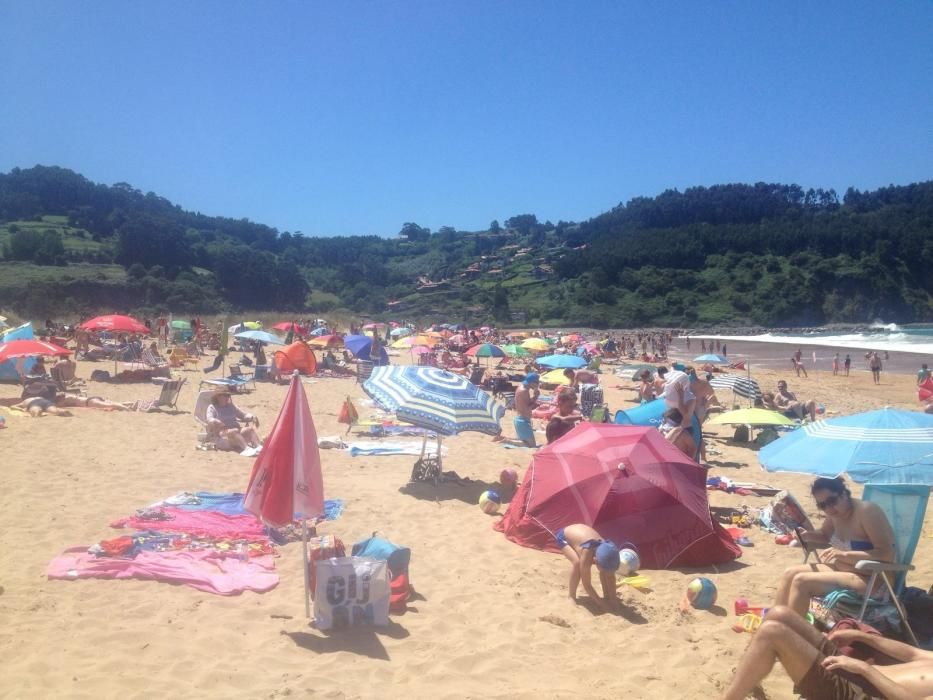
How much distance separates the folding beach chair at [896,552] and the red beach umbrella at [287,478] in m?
2.96

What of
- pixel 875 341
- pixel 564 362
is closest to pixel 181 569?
pixel 564 362

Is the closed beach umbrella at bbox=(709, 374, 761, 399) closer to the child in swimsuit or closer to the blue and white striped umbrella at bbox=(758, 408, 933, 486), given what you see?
the blue and white striped umbrella at bbox=(758, 408, 933, 486)

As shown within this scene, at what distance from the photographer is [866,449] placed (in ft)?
13.6

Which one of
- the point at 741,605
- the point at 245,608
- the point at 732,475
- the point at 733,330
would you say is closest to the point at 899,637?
the point at 741,605

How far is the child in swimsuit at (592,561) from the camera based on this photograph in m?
4.54

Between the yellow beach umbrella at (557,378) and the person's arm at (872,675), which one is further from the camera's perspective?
the yellow beach umbrella at (557,378)

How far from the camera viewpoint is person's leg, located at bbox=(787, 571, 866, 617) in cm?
363

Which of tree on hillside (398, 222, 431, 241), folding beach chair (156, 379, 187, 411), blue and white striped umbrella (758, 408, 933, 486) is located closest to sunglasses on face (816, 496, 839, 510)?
blue and white striped umbrella (758, 408, 933, 486)

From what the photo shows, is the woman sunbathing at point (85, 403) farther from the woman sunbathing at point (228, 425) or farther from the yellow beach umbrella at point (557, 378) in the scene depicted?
the yellow beach umbrella at point (557, 378)

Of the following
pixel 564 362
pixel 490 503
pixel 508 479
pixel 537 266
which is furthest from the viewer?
pixel 537 266

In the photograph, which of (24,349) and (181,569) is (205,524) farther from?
(24,349)

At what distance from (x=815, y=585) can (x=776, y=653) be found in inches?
36.4

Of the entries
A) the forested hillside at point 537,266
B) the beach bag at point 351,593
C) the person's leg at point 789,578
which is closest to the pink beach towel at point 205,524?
the beach bag at point 351,593

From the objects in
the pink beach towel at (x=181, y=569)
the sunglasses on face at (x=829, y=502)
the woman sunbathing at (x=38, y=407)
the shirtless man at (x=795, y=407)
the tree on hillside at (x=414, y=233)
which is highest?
the tree on hillside at (x=414, y=233)
